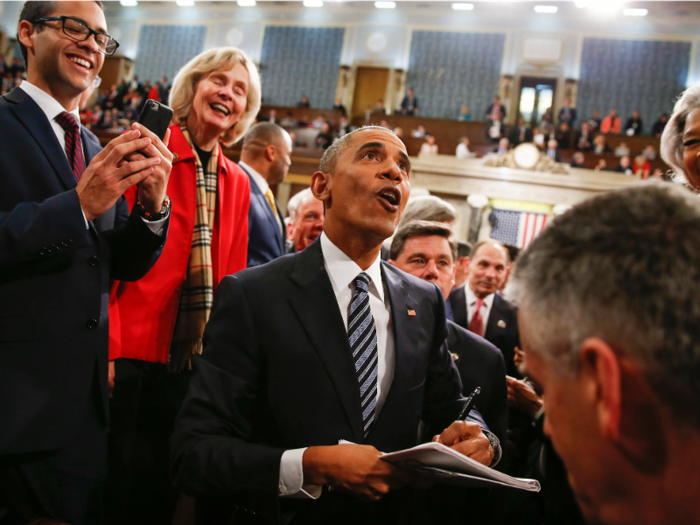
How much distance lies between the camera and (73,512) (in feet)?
4.20

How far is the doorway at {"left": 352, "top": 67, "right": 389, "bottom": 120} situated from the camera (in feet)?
53.7

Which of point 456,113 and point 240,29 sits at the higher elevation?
point 240,29

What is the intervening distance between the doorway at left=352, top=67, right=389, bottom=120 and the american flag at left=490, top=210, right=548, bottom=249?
7.03 meters

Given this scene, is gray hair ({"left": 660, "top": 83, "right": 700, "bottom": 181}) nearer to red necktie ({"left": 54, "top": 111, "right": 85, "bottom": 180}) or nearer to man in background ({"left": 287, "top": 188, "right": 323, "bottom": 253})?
man in background ({"left": 287, "top": 188, "right": 323, "bottom": 253})

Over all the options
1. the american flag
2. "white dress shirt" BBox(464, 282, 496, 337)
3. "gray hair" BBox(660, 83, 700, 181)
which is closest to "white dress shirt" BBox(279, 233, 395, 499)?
"gray hair" BBox(660, 83, 700, 181)

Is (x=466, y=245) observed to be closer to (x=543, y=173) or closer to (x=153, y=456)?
(x=153, y=456)

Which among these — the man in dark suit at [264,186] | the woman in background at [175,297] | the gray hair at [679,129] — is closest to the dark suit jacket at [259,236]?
the man in dark suit at [264,186]

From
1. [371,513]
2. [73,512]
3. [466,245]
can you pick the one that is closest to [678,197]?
[371,513]

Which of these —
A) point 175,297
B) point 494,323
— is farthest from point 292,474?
point 494,323

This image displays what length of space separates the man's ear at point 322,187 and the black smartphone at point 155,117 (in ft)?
1.42

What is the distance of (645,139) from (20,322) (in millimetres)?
13543

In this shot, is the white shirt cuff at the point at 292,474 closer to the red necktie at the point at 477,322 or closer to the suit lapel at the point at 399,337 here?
the suit lapel at the point at 399,337

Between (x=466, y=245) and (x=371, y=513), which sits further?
(x=466, y=245)

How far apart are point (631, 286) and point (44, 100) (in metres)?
1.52
